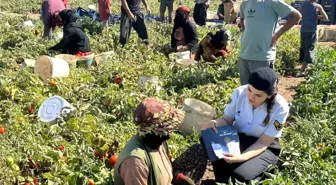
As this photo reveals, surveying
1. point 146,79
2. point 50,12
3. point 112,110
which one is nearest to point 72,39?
point 50,12

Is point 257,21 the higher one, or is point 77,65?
point 257,21

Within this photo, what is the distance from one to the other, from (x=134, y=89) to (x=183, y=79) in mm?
755

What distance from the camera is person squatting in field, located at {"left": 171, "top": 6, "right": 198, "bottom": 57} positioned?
7695 mm

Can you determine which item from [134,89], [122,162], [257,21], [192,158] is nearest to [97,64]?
[134,89]

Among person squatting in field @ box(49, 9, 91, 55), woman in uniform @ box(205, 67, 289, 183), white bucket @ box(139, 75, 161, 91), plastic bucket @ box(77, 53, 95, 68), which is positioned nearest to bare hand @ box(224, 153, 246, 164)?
woman in uniform @ box(205, 67, 289, 183)

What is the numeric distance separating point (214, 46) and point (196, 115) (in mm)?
2454

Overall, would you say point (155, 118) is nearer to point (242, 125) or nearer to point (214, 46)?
point (242, 125)

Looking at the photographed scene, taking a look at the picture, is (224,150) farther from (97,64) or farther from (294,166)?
(97,64)

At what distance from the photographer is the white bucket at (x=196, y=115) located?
15.7ft

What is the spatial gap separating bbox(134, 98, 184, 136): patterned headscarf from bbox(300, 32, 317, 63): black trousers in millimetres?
4682

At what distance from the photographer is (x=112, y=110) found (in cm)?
516

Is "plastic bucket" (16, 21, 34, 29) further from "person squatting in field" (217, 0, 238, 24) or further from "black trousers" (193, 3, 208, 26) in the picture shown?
"person squatting in field" (217, 0, 238, 24)

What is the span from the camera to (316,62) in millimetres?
6953

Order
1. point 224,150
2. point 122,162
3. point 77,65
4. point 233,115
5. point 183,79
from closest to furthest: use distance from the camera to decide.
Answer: point 122,162, point 224,150, point 233,115, point 183,79, point 77,65
